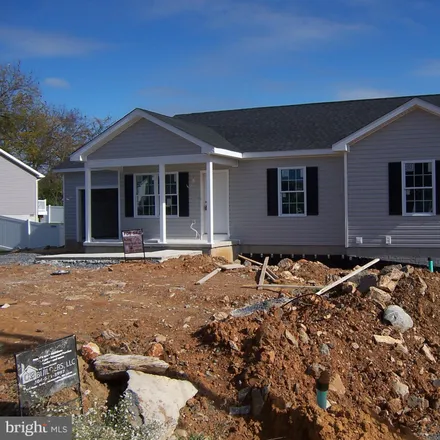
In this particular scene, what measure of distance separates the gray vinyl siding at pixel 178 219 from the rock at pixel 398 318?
428 inches

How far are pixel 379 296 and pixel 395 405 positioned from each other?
2.06 meters

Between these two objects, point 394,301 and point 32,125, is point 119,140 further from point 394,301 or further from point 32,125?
point 32,125

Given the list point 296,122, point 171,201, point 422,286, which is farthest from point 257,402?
point 296,122

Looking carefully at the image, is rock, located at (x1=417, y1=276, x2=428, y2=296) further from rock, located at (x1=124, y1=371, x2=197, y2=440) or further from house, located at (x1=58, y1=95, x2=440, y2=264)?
house, located at (x1=58, y1=95, x2=440, y2=264)

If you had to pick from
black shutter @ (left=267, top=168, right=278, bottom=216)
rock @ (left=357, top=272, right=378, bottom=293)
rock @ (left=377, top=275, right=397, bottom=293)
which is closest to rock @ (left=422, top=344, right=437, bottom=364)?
rock @ (left=377, top=275, right=397, bottom=293)

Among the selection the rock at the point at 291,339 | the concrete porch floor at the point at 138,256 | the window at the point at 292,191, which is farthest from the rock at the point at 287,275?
the rock at the point at 291,339

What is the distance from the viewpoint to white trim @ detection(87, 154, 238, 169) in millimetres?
17031

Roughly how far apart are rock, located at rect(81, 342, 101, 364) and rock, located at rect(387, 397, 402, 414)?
131 inches

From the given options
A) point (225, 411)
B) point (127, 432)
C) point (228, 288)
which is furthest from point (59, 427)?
point (228, 288)

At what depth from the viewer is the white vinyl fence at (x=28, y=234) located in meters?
25.0

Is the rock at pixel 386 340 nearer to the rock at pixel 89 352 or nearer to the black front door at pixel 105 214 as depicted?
the rock at pixel 89 352

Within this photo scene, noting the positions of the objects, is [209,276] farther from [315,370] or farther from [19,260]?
[19,260]

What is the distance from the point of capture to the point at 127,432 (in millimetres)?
5379

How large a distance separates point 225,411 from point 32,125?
43916 millimetres
